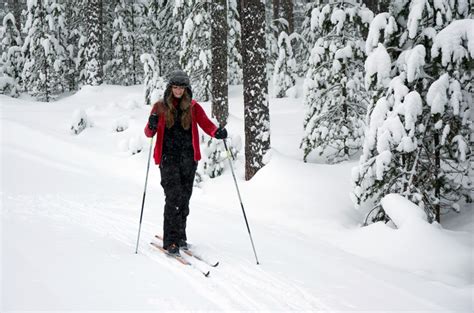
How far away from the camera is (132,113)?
15.9 m

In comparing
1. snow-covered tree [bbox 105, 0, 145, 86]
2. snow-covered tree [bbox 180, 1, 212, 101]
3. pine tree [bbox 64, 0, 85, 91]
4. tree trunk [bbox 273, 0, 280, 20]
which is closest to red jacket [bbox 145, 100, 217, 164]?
snow-covered tree [bbox 180, 1, 212, 101]

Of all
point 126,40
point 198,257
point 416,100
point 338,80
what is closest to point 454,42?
point 416,100

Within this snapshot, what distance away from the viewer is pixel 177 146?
560 centimetres

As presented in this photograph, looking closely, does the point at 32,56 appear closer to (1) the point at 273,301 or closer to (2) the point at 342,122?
(2) the point at 342,122

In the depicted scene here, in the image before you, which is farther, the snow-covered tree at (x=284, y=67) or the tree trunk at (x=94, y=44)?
the tree trunk at (x=94, y=44)

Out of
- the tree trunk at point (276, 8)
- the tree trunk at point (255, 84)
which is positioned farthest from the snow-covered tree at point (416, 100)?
the tree trunk at point (276, 8)

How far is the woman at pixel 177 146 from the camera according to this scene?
5.47m

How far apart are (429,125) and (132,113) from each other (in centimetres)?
1164

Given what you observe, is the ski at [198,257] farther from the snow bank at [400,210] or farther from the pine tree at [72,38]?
the pine tree at [72,38]

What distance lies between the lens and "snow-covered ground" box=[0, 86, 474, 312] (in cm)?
416

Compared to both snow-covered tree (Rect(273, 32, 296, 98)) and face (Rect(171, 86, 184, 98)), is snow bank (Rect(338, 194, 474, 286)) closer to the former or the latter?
face (Rect(171, 86, 184, 98))

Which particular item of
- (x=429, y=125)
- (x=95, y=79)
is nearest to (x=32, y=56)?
(x=95, y=79)

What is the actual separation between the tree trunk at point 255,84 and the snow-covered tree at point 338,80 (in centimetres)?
144

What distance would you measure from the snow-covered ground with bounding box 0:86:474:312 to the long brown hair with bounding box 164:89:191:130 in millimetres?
1734
